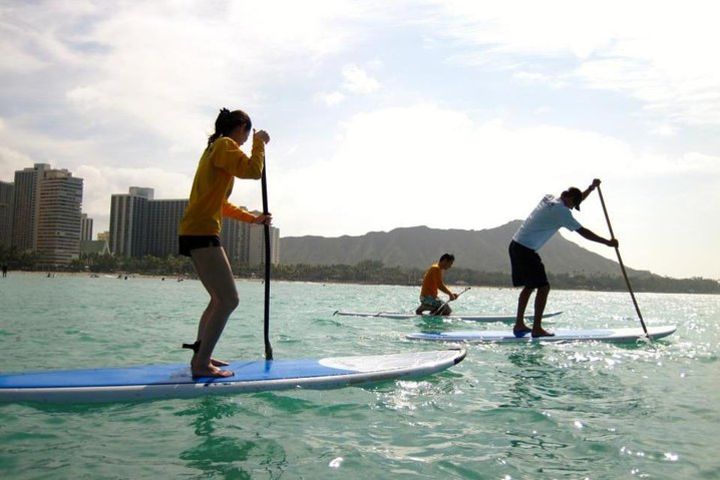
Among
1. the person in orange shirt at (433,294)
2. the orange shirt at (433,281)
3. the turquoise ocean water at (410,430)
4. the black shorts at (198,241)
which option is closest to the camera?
the turquoise ocean water at (410,430)

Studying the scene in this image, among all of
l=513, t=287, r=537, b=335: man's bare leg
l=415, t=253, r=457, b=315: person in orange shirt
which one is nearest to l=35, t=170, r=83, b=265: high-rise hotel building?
l=415, t=253, r=457, b=315: person in orange shirt

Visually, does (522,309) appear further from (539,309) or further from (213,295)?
(213,295)

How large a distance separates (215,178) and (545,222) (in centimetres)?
666

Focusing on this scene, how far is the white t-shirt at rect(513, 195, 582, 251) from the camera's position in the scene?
9.71 metres

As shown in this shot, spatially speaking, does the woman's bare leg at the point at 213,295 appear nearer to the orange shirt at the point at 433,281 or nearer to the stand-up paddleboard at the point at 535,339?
the stand-up paddleboard at the point at 535,339

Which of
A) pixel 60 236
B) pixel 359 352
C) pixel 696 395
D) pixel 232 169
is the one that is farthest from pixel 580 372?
pixel 60 236

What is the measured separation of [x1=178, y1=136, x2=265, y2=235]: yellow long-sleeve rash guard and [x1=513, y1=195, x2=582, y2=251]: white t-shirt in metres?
6.19

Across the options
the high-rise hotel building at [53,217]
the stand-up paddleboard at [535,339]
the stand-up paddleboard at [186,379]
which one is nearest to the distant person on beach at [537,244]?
the stand-up paddleboard at [535,339]

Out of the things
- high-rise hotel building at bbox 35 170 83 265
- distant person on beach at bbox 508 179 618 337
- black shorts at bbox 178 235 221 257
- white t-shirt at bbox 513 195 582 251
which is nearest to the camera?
black shorts at bbox 178 235 221 257

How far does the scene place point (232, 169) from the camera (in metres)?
5.18

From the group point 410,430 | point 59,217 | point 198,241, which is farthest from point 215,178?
point 59,217

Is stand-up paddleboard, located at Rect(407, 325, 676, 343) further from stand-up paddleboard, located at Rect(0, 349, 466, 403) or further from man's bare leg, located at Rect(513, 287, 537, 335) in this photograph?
stand-up paddleboard, located at Rect(0, 349, 466, 403)

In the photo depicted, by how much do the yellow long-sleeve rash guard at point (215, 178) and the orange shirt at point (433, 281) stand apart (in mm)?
10597

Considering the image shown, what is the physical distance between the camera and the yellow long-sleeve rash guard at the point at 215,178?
5180 millimetres
